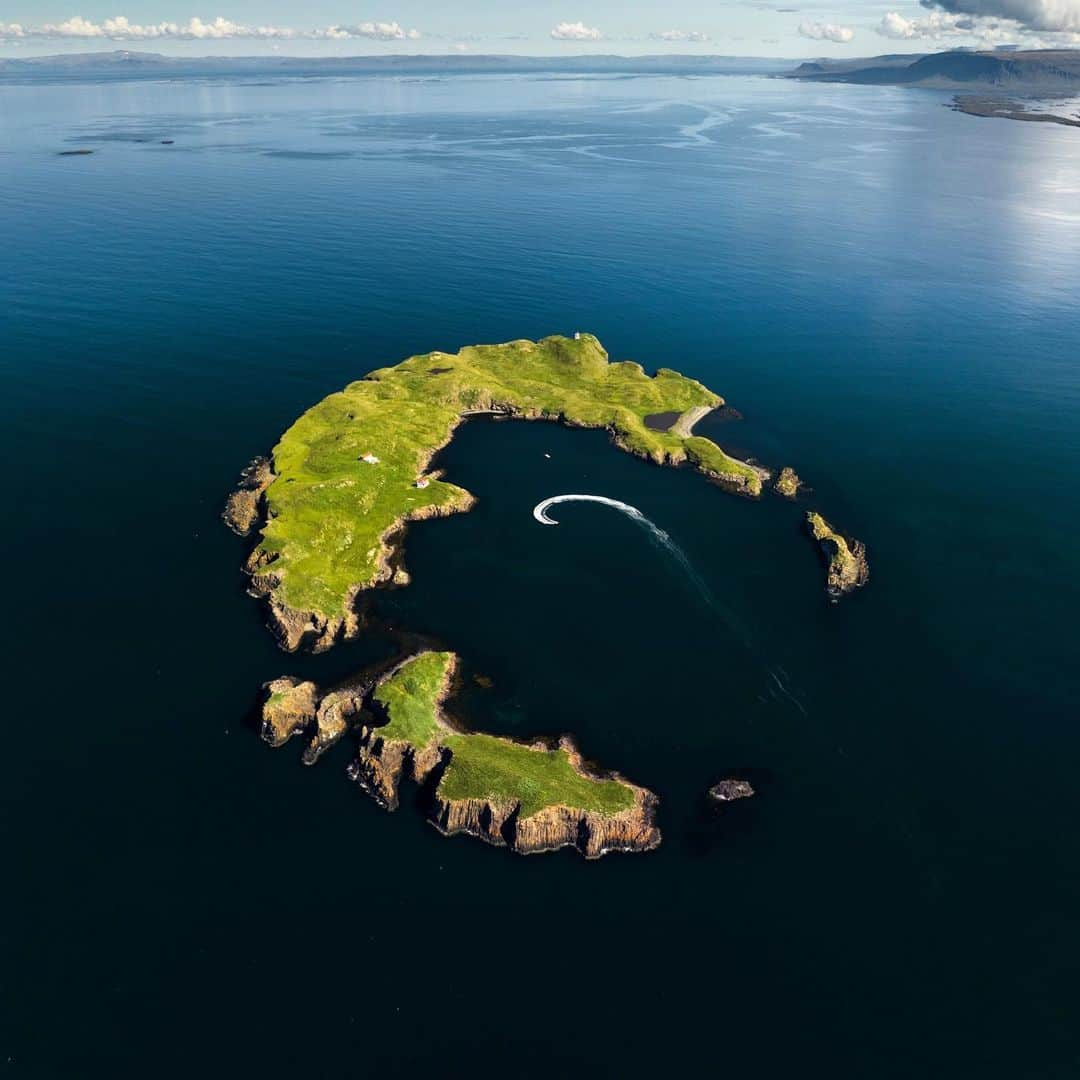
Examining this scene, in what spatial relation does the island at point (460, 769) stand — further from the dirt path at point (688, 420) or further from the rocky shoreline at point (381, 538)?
the dirt path at point (688, 420)

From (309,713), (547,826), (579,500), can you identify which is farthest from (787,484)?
(309,713)

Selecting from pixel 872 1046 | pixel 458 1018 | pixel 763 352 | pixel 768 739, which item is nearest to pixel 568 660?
pixel 768 739

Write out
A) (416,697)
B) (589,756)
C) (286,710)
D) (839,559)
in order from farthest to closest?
(839,559), (416,697), (286,710), (589,756)

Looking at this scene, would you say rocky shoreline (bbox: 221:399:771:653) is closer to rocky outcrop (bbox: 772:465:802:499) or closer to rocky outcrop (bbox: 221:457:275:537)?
rocky outcrop (bbox: 221:457:275:537)

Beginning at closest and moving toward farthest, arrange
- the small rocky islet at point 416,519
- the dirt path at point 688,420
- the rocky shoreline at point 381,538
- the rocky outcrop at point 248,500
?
the small rocky islet at point 416,519
the rocky shoreline at point 381,538
the rocky outcrop at point 248,500
the dirt path at point 688,420

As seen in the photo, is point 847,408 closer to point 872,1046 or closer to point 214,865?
point 872,1046

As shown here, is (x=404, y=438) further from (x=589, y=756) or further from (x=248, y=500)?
(x=589, y=756)

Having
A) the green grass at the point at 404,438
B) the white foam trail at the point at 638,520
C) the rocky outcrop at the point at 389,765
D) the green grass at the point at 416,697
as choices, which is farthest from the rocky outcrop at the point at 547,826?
the white foam trail at the point at 638,520
